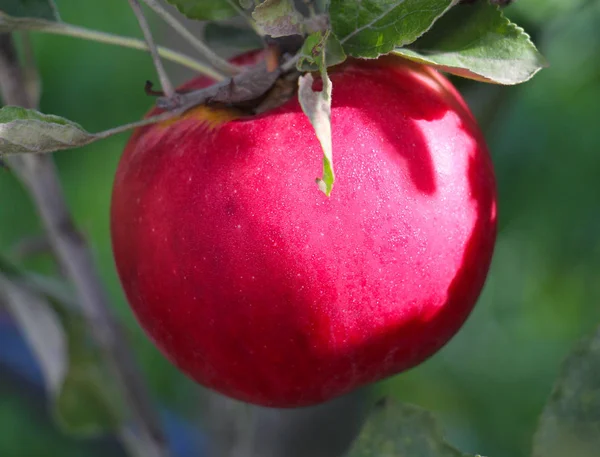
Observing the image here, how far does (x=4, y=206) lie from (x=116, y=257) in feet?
3.11

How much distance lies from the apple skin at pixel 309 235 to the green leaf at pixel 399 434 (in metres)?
0.06

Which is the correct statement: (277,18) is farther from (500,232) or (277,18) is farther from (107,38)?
(500,232)

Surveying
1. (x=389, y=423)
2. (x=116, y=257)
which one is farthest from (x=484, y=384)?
(x=116, y=257)

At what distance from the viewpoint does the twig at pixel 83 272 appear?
2.05ft

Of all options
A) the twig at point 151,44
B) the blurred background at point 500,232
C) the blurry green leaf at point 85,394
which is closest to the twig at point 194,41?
the twig at point 151,44

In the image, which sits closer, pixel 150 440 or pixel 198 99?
pixel 198 99

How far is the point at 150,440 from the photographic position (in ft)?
2.57

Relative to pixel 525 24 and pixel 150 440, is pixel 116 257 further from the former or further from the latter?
pixel 525 24

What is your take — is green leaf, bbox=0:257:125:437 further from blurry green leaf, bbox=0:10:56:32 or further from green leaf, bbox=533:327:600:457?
green leaf, bbox=533:327:600:457

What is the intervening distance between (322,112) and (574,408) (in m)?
0.27

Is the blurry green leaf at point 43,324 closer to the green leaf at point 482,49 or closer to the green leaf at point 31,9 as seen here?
the green leaf at point 31,9

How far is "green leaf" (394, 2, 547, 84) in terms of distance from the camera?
454 millimetres

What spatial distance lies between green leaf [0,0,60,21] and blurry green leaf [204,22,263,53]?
0.13 m

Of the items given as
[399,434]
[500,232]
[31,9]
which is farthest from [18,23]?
[500,232]
